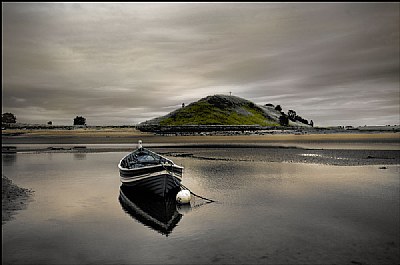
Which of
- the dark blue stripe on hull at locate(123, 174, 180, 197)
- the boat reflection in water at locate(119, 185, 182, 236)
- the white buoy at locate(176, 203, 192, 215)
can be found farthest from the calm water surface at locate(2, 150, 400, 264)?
the dark blue stripe on hull at locate(123, 174, 180, 197)

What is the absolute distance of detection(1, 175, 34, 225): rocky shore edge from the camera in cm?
1997

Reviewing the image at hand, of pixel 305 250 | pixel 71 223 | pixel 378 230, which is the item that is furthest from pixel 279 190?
pixel 71 223

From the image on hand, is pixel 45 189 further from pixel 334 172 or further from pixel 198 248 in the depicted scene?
pixel 334 172

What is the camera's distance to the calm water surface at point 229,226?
13453mm

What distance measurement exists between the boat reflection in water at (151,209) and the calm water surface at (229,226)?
422 mm

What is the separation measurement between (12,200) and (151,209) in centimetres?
1046

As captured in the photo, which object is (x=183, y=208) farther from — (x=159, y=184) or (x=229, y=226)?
(x=229, y=226)

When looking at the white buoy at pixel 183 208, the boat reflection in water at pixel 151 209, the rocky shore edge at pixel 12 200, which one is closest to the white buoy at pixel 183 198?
the white buoy at pixel 183 208

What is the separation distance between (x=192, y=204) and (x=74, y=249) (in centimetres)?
945

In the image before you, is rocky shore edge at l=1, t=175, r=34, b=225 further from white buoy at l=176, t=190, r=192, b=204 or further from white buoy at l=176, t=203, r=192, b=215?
white buoy at l=176, t=190, r=192, b=204

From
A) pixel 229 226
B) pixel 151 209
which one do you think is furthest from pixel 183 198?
pixel 229 226

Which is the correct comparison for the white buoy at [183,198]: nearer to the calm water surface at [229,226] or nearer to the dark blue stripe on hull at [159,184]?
the calm water surface at [229,226]

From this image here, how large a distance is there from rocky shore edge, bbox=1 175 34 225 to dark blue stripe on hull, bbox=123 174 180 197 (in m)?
7.82

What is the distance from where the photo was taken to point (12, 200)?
77.7ft
